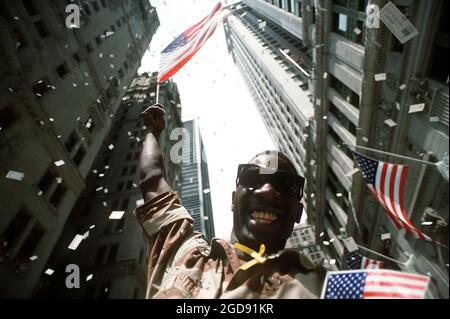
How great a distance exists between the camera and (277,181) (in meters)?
4.22

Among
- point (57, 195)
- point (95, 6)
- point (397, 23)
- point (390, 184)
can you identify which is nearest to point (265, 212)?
point (390, 184)

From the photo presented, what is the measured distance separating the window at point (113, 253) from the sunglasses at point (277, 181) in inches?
1417

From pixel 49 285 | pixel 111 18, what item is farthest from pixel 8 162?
pixel 111 18

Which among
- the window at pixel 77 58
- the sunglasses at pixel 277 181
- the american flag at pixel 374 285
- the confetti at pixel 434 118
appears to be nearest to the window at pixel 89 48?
the window at pixel 77 58

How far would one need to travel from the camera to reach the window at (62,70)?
22.8 metres

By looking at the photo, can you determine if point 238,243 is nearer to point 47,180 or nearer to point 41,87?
point 47,180

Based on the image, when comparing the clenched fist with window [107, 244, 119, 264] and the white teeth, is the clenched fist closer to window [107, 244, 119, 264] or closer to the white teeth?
the white teeth

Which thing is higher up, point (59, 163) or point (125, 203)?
point (59, 163)

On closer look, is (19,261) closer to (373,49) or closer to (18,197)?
(18,197)

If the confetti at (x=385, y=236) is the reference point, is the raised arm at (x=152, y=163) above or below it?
above

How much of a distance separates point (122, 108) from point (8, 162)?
5597 centimetres

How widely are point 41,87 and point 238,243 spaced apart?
22669 mm

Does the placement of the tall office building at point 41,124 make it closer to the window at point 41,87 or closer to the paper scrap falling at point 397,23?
the window at point 41,87

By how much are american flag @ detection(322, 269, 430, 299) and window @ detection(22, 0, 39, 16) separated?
89.6 ft
